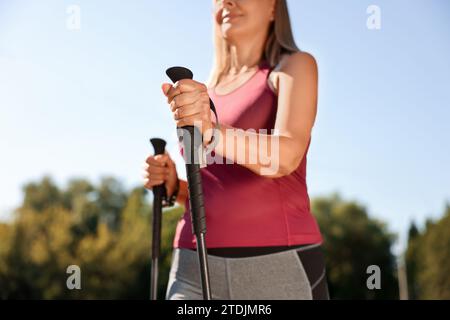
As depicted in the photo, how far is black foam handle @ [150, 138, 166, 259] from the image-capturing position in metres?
2.57

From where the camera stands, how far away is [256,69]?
245 centimetres

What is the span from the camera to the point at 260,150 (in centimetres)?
196

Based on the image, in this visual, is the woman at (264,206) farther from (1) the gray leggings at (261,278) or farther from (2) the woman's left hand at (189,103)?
(2) the woman's left hand at (189,103)

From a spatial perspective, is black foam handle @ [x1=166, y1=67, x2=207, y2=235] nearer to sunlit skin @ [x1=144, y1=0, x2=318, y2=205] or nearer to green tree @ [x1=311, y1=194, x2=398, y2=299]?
sunlit skin @ [x1=144, y1=0, x2=318, y2=205]

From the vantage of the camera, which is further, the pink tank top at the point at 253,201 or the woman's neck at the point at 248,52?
the woman's neck at the point at 248,52

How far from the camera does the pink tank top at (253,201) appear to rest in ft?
7.14

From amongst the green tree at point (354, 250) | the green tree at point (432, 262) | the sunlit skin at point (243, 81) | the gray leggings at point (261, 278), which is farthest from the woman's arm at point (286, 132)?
the green tree at point (354, 250)

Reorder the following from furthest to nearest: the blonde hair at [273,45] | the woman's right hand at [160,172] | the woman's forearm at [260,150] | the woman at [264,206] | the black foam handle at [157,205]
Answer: the woman's right hand at [160,172] < the black foam handle at [157,205] < the blonde hair at [273,45] < the woman at [264,206] < the woman's forearm at [260,150]

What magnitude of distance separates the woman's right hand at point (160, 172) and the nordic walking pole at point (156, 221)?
0.10ft

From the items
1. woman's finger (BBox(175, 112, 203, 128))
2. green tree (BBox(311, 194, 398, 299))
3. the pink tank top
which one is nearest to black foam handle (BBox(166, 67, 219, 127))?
woman's finger (BBox(175, 112, 203, 128))

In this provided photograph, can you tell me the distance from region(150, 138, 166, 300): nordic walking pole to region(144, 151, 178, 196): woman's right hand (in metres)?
0.03

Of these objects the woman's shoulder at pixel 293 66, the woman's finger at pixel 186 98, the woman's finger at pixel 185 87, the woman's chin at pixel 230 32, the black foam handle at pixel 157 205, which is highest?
the woman's chin at pixel 230 32
